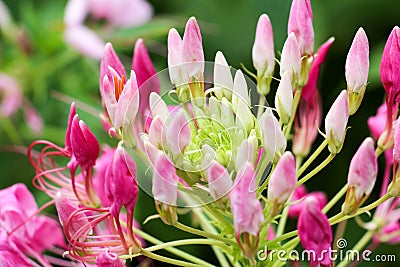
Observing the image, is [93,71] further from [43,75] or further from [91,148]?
[91,148]

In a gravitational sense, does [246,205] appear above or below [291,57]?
below

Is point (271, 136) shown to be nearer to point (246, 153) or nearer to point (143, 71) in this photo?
point (246, 153)

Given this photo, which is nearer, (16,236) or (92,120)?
(16,236)

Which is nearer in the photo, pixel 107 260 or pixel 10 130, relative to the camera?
pixel 107 260

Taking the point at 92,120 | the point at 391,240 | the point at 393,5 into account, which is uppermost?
the point at 393,5

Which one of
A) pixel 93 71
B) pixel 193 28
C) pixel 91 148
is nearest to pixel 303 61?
pixel 193 28

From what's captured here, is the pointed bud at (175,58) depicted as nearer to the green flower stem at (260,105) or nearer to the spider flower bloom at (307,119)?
the green flower stem at (260,105)

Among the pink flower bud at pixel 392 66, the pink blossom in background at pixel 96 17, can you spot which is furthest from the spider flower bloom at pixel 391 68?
the pink blossom in background at pixel 96 17

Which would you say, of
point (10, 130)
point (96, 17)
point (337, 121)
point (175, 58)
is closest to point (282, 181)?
point (337, 121)
